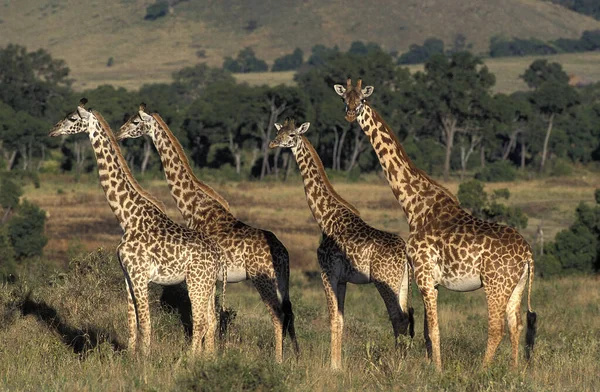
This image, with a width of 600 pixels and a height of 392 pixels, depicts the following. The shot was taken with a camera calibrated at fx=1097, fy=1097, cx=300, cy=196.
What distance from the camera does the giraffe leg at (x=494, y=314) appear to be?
417 inches

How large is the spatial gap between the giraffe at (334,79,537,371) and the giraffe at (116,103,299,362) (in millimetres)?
1831

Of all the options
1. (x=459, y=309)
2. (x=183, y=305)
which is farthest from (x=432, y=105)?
(x=183, y=305)

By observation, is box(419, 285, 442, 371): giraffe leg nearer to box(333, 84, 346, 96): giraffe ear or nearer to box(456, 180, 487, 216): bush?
box(333, 84, 346, 96): giraffe ear

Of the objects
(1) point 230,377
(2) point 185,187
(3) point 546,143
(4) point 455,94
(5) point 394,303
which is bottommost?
(3) point 546,143

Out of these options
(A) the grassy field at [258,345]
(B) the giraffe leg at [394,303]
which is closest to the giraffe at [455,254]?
(A) the grassy field at [258,345]

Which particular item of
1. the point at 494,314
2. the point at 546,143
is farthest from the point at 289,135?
the point at 546,143

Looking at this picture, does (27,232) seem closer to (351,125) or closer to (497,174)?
(497,174)

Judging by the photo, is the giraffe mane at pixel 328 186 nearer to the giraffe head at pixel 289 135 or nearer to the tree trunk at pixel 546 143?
the giraffe head at pixel 289 135

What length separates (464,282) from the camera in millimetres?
10734

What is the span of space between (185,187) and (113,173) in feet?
5.13

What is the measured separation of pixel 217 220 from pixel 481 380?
13.4 ft

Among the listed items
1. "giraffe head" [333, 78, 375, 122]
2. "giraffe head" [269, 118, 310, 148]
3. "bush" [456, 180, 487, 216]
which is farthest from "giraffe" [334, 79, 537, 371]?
"bush" [456, 180, 487, 216]

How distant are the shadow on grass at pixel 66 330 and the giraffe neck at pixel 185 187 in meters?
1.69

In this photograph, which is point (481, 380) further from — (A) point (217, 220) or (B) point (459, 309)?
(B) point (459, 309)
